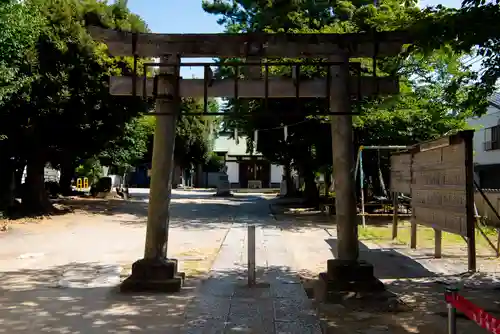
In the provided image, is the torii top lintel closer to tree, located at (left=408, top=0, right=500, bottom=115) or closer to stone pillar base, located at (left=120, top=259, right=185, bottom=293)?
tree, located at (left=408, top=0, right=500, bottom=115)

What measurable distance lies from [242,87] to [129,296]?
3581 mm

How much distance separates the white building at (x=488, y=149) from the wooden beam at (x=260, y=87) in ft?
90.0

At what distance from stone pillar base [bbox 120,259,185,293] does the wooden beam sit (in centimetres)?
265

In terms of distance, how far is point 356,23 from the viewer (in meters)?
19.5

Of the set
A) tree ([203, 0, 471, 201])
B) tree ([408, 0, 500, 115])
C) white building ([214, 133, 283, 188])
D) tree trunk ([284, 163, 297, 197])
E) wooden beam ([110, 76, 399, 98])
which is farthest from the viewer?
white building ([214, 133, 283, 188])

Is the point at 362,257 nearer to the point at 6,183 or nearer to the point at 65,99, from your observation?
the point at 65,99

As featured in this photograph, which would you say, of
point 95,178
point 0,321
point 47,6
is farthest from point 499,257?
point 95,178

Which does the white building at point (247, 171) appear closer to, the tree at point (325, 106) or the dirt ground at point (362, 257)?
the tree at point (325, 106)

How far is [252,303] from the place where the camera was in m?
7.17

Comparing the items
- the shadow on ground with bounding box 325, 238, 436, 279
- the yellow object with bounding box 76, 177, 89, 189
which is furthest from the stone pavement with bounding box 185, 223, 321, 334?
the yellow object with bounding box 76, 177, 89, 189

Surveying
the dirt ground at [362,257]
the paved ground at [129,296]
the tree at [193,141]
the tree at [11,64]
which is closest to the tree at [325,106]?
the dirt ground at [362,257]

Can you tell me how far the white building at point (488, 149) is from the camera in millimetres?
33406

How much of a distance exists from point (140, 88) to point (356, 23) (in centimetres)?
1347

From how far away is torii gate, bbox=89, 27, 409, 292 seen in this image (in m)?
7.74
